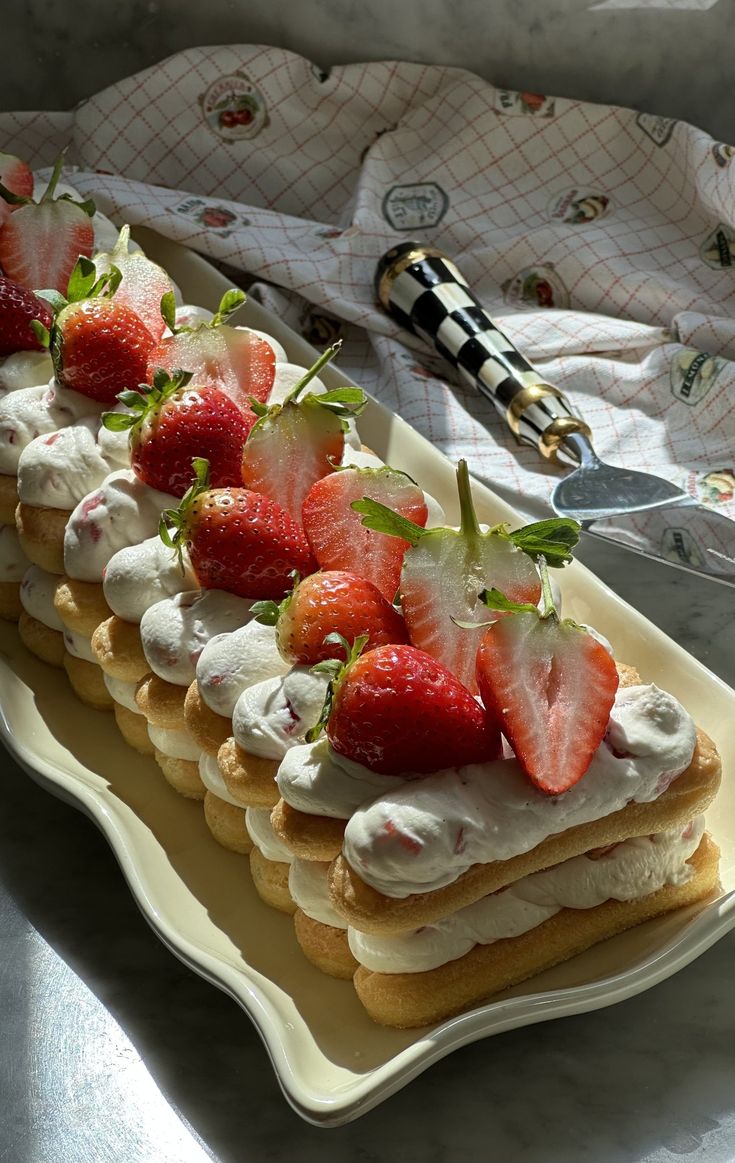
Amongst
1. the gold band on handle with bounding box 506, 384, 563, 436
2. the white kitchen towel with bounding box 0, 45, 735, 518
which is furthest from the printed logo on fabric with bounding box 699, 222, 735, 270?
the gold band on handle with bounding box 506, 384, 563, 436

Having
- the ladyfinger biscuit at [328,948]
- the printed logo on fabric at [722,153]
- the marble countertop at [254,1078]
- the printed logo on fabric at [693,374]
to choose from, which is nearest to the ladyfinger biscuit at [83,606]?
the marble countertop at [254,1078]

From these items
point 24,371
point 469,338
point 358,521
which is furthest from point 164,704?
point 469,338

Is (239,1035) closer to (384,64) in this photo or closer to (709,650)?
(709,650)

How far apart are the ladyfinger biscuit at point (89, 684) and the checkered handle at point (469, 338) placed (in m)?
0.76

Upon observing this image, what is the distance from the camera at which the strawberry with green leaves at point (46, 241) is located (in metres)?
2.20

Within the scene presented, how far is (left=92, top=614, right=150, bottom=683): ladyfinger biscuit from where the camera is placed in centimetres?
175

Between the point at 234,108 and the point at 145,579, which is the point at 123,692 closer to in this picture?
the point at 145,579

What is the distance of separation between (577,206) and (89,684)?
4.36 feet

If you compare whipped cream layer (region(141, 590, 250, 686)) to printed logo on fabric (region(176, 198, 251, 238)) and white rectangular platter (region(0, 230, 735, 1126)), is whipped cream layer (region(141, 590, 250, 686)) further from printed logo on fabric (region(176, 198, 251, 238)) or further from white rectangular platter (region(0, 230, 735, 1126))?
printed logo on fabric (region(176, 198, 251, 238))

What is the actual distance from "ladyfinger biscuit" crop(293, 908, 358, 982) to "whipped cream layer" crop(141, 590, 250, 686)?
0.31 meters

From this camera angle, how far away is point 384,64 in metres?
2.73

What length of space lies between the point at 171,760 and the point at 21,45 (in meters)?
1.62

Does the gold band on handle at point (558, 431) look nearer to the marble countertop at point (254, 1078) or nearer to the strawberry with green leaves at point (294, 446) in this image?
the strawberry with green leaves at point (294, 446)

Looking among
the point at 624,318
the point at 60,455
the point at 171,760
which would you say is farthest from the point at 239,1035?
the point at 624,318
